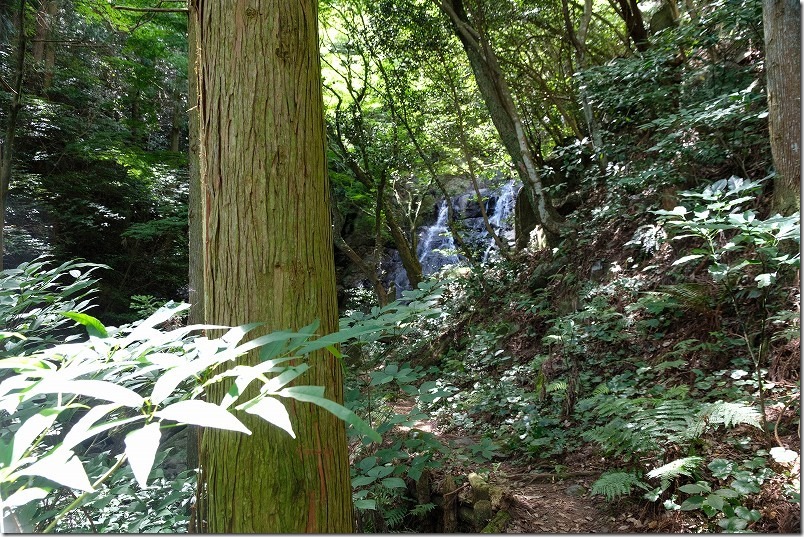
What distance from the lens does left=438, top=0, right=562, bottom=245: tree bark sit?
692cm

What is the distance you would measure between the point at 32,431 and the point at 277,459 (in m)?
0.59

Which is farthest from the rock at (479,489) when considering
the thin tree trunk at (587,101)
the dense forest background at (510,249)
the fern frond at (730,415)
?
the thin tree trunk at (587,101)

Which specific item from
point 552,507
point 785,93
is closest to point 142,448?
point 552,507

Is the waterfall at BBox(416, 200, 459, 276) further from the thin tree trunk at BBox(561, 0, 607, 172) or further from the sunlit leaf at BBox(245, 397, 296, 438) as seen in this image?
the sunlit leaf at BBox(245, 397, 296, 438)

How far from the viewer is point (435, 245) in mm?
13117

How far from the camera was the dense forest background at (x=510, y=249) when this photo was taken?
7.02 feet

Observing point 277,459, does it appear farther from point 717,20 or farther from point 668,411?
point 717,20

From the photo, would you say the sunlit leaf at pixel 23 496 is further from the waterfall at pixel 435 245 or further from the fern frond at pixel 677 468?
the waterfall at pixel 435 245

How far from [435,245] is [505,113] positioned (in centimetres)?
630

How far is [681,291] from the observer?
366cm

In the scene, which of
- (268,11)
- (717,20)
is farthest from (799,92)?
(268,11)

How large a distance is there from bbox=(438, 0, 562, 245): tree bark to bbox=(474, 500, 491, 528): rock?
485cm

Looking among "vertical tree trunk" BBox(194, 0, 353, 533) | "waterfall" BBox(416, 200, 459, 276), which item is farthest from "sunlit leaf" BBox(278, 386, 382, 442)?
"waterfall" BBox(416, 200, 459, 276)

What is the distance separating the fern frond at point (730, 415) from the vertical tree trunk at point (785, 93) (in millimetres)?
1849
